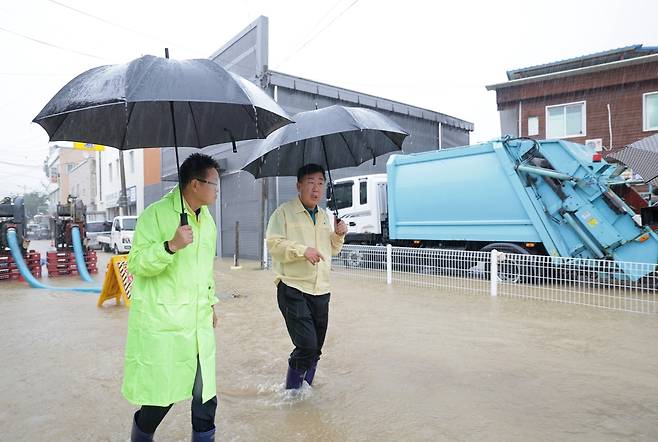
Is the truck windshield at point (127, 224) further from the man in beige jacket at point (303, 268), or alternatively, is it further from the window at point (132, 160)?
the man in beige jacket at point (303, 268)

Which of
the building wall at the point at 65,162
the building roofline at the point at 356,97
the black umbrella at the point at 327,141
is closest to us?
the black umbrella at the point at 327,141

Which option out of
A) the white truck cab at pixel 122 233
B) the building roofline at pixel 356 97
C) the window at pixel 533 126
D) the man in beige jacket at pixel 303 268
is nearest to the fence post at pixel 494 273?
the man in beige jacket at pixel 303 268

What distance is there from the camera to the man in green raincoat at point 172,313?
7.11ft

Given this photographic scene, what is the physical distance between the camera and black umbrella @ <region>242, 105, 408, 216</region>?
336 centimetres

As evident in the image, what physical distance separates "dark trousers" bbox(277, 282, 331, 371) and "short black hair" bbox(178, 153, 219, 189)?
47.0 inches

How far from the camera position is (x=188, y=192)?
7.97ft

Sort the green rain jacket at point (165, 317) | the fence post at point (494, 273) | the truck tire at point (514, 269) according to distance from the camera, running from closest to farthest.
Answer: the green rain jacket at point (165, 317), the truck tire at point (514, 269), the fence post at point (494, 273)

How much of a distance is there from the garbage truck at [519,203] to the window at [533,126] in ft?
24.1

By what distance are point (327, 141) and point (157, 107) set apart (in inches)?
68.4

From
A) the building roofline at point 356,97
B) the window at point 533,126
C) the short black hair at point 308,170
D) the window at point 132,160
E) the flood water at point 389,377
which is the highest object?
the building roofline at point 356,97

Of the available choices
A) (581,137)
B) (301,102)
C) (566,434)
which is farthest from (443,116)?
(566,434)

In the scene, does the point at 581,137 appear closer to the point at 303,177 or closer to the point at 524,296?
the point at 524,296

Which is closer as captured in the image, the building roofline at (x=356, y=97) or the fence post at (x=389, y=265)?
the fence post at (x=389, y=265)

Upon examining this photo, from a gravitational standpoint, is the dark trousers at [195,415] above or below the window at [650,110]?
below
